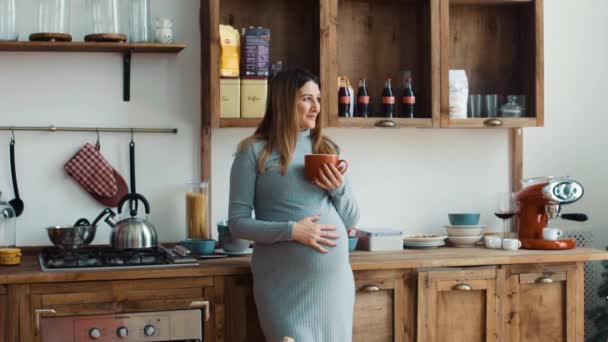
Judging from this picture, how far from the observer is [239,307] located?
3.21 m

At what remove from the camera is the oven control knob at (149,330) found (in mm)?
3076

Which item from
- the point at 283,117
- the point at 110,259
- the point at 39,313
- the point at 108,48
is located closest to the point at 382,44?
the point at 283,117

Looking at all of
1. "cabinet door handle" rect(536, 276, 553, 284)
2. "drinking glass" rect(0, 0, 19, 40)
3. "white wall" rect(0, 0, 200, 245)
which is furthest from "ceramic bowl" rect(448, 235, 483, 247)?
"drinking glass" rect(0, 0, 19, 40)

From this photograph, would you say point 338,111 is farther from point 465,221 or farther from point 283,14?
point 465,221

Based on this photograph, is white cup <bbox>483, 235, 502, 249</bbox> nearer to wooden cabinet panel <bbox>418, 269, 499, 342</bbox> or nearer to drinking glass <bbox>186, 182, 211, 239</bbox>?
wooden cabinet panel <bbox>418, 269, 499, 342</bbox>

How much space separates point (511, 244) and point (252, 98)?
1221mm

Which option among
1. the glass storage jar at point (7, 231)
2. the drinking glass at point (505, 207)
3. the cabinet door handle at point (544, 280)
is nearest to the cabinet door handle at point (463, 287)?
the cabinet door handle at point (544, 280)

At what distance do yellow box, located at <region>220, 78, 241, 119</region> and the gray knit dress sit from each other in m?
0.48

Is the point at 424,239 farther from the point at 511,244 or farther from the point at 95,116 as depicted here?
the point at 95,116

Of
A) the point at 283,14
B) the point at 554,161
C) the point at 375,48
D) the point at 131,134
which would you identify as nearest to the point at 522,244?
the point at 554,161

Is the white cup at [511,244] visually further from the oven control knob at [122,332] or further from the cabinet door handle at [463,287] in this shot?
the oven control knob at [122,332]

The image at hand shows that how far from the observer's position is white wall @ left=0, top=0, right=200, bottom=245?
11.8 ft

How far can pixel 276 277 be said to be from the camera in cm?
297

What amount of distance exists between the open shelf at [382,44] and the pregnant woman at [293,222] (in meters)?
0.87
